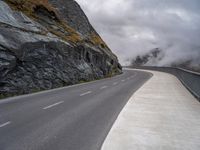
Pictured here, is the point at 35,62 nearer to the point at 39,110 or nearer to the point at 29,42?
the point at 29,42

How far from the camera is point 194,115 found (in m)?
11.3

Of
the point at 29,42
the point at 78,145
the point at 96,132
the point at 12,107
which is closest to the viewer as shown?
the point at 78,145

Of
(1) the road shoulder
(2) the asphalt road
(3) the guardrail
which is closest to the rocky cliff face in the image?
(2) the asphalt road

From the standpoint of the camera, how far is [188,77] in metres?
23.4

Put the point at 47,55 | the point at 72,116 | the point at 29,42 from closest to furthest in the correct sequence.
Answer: the point at 72,116 < the point at 29,42 < the point at 47,55

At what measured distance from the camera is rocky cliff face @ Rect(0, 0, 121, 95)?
790 inches

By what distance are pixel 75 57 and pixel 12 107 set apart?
19.0 m

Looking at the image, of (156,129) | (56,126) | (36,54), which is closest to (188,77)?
(36,54)

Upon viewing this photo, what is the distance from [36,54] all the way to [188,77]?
1090 centimetres

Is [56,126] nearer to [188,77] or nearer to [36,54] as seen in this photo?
[36,54]

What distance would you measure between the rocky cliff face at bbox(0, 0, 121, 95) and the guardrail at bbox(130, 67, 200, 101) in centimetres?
928

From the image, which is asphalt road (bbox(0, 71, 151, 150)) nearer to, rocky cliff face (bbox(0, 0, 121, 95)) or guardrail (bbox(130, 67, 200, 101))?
guardrail (bbox(130, 67, 200, 101))

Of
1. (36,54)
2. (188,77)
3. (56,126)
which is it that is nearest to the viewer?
(56,126)

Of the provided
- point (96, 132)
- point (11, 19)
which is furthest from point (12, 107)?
point (11, 19)
